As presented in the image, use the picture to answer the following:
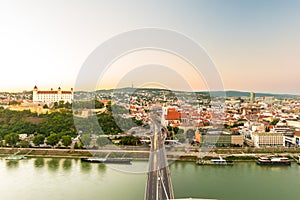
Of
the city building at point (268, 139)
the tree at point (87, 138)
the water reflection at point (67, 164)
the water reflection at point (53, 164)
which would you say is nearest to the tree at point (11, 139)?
the water reflection at point (53, 164)

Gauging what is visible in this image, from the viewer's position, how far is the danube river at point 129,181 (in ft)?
9.44

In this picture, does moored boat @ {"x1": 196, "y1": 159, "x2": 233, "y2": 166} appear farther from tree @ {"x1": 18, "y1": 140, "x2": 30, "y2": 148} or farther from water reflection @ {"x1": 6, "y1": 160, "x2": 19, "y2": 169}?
tree @ {"x1": 18, "y1": 140, "x2": 30, "y2": 148}

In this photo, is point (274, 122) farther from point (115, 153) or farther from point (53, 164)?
point (53, 164)

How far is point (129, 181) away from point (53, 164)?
5.13 ft

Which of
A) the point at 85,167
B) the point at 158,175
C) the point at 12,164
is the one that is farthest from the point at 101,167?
the point at 12,164

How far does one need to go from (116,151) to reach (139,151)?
→ 36 centimetres

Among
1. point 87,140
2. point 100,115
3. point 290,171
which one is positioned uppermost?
point 100,115

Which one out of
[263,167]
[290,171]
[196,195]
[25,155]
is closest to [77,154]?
[25,155]

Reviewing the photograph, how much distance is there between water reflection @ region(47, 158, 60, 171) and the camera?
13.0 feet

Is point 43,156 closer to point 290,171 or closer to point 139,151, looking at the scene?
point 139,151

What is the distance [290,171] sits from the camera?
4074 mm

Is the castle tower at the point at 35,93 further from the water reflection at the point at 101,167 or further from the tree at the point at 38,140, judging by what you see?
the water reflection at the point at 101,167

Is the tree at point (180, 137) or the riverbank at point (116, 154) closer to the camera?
the riverbank at point (116, 154)

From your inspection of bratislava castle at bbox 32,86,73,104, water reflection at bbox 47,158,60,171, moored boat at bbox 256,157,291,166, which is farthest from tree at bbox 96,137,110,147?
bratislava castle at bbox 32,86,73,104
